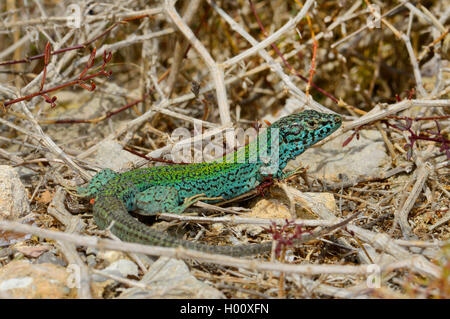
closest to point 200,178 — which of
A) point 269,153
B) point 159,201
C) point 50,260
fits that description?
point 159,201

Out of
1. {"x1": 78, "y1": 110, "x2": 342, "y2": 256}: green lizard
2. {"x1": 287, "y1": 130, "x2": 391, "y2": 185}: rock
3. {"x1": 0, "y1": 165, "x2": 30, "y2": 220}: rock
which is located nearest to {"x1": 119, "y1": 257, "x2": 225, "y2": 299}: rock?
{"x1": 78, "y1": 110, "x2": 342, "y2": 256}: green lizard

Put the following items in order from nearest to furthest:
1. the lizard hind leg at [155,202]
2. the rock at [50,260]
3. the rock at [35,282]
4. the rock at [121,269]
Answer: the rock at [35,282], the rock at [121,269], the rock at [50,260], the lizard hind leg at [155,202]

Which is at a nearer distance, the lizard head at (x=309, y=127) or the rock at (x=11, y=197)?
the rock at (x=11, y=197)

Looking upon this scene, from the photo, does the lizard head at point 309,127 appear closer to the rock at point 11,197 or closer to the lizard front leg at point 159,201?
the lizard front leg at point 159,201

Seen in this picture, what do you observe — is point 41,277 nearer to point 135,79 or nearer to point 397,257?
point 397,257

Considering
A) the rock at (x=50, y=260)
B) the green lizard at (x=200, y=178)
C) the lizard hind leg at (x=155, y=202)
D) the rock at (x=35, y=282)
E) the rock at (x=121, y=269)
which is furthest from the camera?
the lizard hind leg at (x=155, y=202)

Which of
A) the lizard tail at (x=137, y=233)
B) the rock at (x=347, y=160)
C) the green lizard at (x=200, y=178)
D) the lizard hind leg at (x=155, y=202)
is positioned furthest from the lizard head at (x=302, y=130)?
the lizard tail at (x=137, y=233)

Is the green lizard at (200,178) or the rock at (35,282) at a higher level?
the green lizard at (200,178)

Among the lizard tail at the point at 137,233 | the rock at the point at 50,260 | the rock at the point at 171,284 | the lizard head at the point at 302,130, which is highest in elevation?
the lizard head at the point at 302,130
